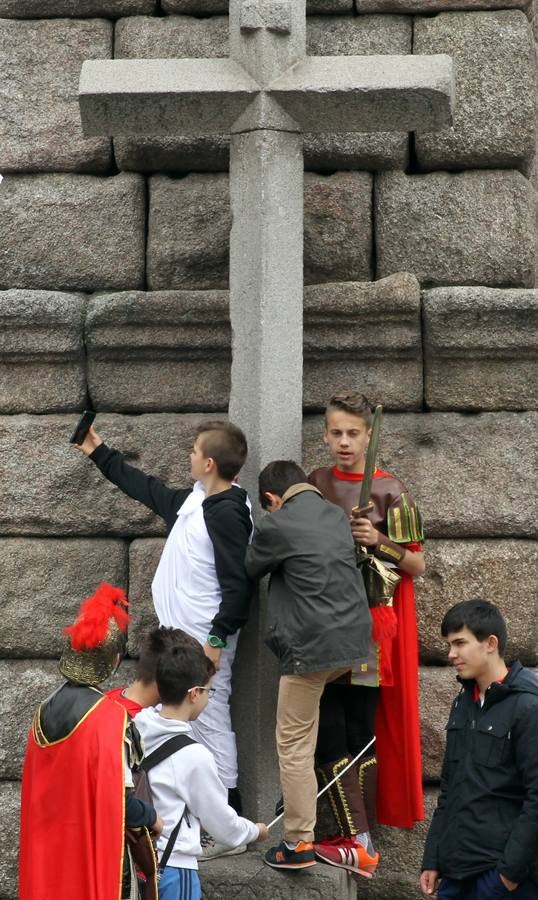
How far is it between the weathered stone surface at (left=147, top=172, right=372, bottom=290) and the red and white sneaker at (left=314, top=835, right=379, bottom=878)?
2195mm

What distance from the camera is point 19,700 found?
6.31m

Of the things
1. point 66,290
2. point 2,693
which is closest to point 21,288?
point 66,290

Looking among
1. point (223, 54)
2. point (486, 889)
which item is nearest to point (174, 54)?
point (223, 54)

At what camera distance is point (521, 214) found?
20.8ft

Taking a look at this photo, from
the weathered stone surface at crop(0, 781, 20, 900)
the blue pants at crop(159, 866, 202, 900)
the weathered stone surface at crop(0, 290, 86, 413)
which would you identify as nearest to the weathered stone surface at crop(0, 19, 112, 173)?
the weathered stone surface at crop(0, 290, 86, 413)

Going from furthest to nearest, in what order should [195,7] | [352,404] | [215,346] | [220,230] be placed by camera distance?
[195,7] < [220,230] < [215,346] < [352,404]

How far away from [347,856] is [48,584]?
1.63 m

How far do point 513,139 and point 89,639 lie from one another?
2849 mm

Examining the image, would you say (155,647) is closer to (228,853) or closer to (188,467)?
(228,853)

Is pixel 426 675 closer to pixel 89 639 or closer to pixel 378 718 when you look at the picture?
pixel 378 718

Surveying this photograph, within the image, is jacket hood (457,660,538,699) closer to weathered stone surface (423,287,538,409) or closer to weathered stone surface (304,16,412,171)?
weathered stone surface (423,287,538,409)

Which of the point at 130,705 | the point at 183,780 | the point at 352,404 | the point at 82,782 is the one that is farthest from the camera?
the point at 352,404

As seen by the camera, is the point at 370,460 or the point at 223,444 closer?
the point at 370,460

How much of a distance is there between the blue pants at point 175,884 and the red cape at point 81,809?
21cm
